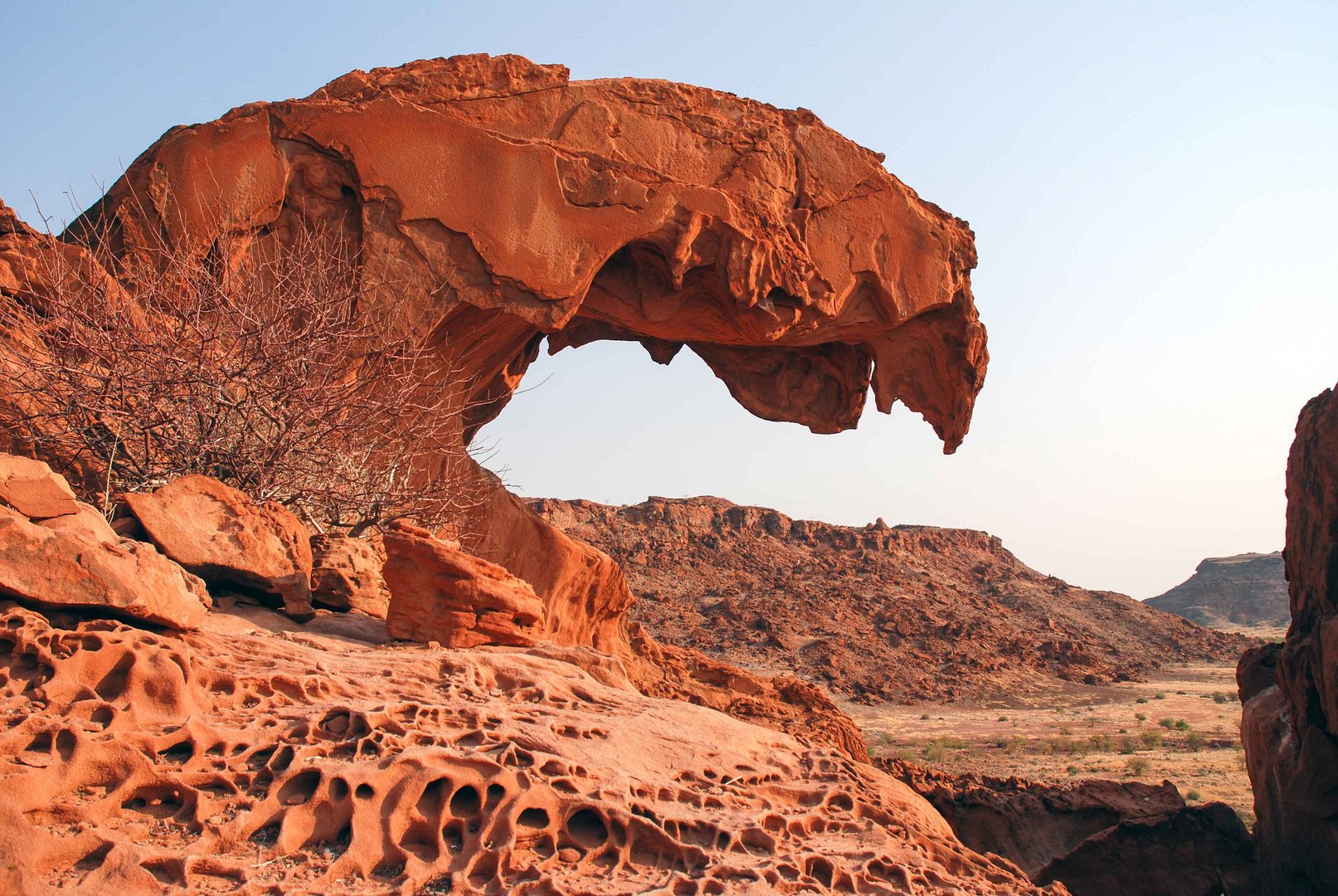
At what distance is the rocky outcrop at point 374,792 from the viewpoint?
117 inches

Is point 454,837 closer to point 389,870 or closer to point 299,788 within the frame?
point 389,870

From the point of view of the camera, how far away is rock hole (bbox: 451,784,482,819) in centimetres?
337

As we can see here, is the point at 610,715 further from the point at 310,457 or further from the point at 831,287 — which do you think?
the point at 831,287

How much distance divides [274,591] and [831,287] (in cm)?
497

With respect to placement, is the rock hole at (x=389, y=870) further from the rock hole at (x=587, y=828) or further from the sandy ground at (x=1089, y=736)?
the sandy ground at (x=1089, y=736)

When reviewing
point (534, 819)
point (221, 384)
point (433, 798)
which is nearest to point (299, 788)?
point (433, 798)

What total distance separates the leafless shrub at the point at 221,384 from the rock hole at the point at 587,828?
110 inches

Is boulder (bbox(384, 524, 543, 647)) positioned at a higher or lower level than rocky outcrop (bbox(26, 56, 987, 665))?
lower

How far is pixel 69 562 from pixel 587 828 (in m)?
1.95

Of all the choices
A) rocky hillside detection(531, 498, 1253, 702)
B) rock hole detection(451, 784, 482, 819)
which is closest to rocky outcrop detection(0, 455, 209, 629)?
rock hole detection(451, 784, 482, 819)

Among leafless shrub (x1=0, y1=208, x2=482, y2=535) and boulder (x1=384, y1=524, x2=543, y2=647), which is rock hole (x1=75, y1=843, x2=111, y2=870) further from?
leafless shrub (x1=0, y1=208, x2=482, y2=535)

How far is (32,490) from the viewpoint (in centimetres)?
390

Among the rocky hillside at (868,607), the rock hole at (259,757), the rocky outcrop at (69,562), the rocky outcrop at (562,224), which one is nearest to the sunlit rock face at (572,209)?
the rocky outcrop at (562,224)

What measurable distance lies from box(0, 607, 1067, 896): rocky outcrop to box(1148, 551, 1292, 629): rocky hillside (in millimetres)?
36324
